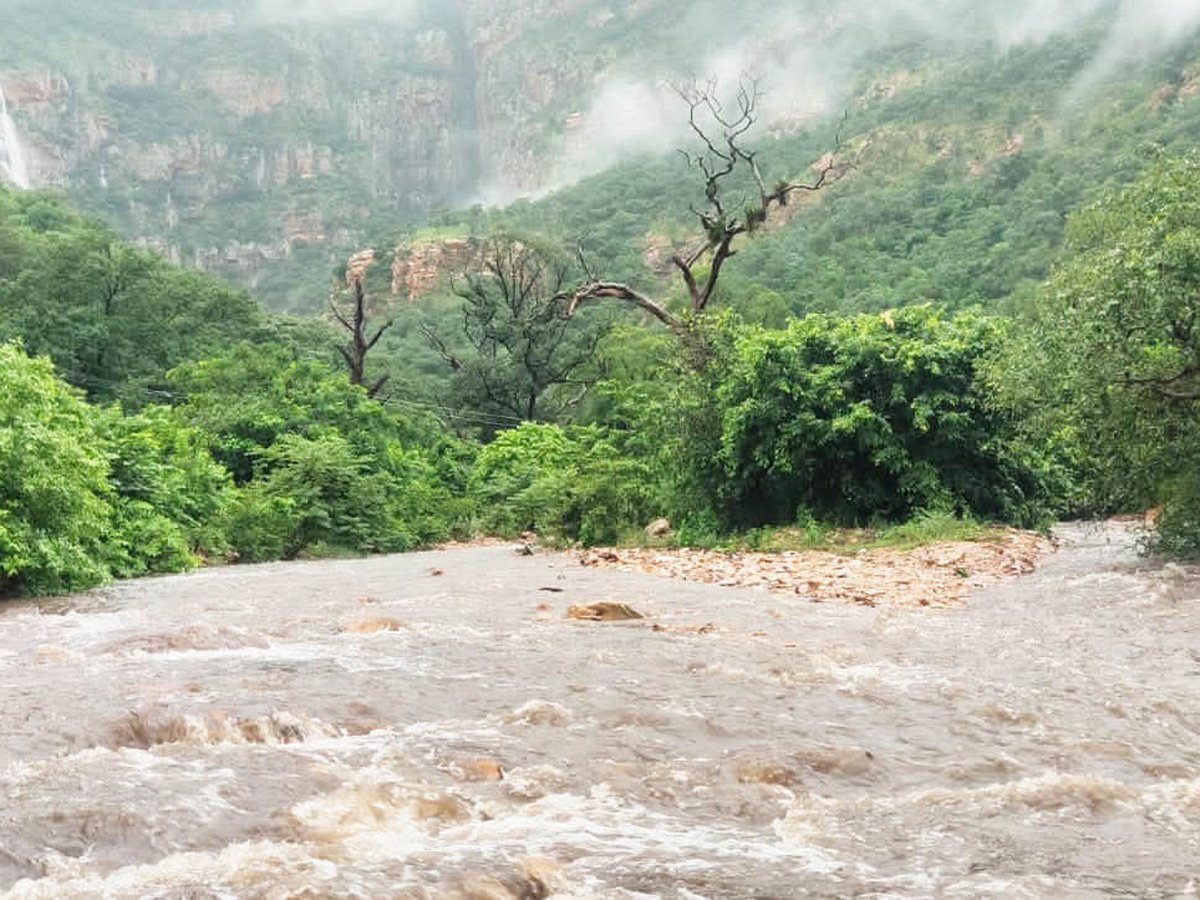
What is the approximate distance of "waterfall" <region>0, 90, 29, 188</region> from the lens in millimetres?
125562

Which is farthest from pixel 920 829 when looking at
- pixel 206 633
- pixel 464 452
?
pixel 464 452

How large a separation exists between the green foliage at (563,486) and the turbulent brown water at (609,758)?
1108 cm

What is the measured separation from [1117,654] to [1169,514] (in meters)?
6.09

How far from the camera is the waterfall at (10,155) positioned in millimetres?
125562

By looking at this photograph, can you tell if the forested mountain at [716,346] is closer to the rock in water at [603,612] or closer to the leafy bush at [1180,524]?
the leafy bush at [1180,524]

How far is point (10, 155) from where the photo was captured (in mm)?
132500

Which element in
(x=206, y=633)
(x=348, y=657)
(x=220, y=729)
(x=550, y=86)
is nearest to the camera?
(x=220, y=729)

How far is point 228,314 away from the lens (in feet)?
147

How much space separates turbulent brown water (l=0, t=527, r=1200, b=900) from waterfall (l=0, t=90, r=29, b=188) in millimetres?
133099

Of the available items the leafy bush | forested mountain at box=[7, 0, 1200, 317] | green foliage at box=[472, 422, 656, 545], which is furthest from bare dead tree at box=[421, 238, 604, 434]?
the leafy bush

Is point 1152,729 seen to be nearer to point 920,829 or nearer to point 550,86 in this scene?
point 920,829

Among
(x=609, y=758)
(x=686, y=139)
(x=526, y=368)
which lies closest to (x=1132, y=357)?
(x=609, y=758)

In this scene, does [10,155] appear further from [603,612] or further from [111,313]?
[603,612]

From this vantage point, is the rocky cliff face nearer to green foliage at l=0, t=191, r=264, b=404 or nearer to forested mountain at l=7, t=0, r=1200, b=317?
forested mountain at l=7, t=0, r=1200, b=317
